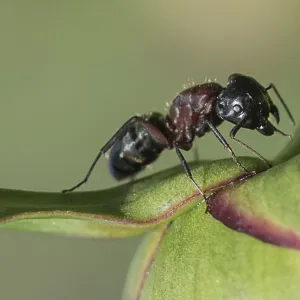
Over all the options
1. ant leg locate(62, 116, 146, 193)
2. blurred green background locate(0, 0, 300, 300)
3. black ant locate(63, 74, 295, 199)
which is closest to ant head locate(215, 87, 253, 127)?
black ant locate(63, 74, 295, 199)

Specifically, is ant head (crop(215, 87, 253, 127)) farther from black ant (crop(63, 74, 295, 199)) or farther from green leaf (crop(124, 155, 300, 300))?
green leaf (crop(124, 155, 300, 300))

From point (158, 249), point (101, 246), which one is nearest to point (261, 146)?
point (101, 246)

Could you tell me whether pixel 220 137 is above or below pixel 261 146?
above

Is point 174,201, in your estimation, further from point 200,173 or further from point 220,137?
point 220,137

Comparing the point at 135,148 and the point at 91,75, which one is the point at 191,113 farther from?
the point at 91,75

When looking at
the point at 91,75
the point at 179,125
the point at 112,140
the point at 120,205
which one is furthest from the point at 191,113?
the point at 91,75
